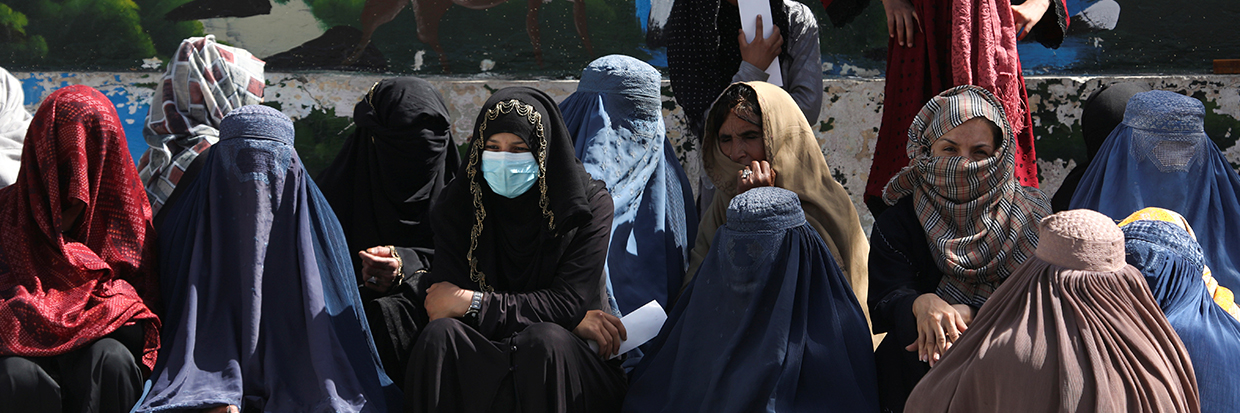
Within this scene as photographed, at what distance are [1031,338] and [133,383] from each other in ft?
7.57

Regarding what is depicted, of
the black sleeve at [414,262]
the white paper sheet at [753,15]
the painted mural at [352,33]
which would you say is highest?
the white paper sheet at [753,15]

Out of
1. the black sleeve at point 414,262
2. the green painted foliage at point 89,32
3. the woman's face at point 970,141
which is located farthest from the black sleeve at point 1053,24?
the green painted foliage at point 89,32

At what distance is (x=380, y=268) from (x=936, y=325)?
170 centimetres

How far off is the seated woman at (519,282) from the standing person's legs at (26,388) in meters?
0.95

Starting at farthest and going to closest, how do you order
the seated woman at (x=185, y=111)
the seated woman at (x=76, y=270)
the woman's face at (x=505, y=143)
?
the seated woman at (x=185, y=111)
the woman's face at (x=505, y=143)
the seated woman at (x=76, y=270)

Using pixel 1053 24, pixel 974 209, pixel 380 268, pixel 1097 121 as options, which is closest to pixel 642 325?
pixel 380 268

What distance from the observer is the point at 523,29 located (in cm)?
485

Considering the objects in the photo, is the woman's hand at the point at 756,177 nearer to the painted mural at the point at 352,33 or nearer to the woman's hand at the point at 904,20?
the woman's hand at the point at 904,20

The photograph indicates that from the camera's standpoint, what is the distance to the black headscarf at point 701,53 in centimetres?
388

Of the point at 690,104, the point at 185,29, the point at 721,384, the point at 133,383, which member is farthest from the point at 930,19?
the point at 185,29

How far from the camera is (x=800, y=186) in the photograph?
3275mm

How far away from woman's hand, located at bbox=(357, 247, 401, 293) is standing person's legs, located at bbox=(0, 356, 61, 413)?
912 millimetres

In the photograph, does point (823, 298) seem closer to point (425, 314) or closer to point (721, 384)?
point (721, 384)

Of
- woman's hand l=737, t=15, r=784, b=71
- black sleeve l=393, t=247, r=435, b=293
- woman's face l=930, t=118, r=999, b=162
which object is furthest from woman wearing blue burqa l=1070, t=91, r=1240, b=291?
black sleeve l=393, t=247, r=435, b=293
